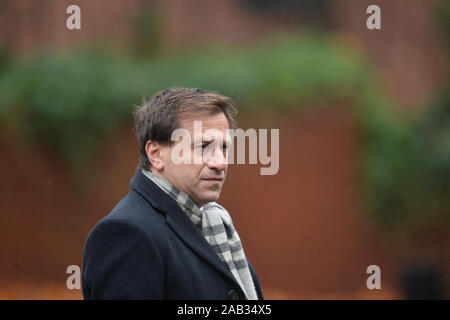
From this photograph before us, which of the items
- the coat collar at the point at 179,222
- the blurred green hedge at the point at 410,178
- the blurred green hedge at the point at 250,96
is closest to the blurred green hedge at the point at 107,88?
the blurred green hedge at the point at 250,96

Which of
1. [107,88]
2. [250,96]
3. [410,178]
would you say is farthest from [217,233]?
[410,178]

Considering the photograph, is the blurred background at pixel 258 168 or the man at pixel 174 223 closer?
the man at pixel 174 223

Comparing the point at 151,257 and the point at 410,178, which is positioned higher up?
the point at 151,257

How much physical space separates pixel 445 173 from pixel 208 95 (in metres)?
7.11

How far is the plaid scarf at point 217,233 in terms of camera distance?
2.32 meters

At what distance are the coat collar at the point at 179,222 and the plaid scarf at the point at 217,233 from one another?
3 centimetres

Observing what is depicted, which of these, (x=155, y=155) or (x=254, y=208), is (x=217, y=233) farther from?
(x=254, y=208)

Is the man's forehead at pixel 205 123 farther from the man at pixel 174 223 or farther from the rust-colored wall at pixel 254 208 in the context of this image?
the rust-colored wall at pixel 254 208

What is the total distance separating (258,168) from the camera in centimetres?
758

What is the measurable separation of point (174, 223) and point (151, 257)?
0.21 metres

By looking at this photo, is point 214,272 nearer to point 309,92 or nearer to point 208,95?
point 208,95

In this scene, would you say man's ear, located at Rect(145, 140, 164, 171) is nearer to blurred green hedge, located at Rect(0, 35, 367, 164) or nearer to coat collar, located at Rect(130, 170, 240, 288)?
coat collar, located at Rect(130, 170, 240, 288)

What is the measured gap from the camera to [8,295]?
7.27m
